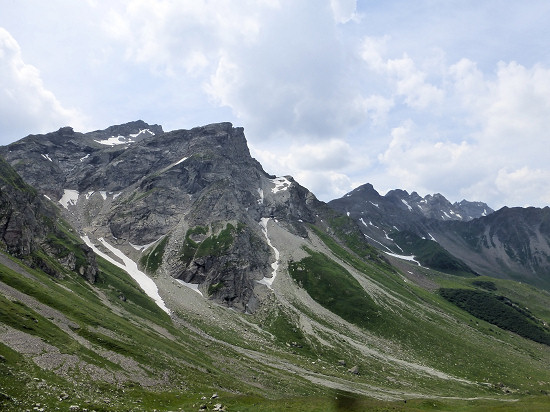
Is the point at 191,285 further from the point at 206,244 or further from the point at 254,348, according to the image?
the point at 254,348

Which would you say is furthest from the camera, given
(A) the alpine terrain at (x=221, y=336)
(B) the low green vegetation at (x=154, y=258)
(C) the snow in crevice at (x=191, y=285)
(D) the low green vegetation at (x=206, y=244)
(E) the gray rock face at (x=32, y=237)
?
(D) the low green vegetation at (x=206, y=244)

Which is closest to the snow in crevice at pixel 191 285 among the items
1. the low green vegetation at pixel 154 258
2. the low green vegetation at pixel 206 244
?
the low green vegetation at pixel 206 244

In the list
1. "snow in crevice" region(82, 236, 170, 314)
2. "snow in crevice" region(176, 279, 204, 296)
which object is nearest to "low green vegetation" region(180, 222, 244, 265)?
"snow in crevice" region(176, 279, 204, 296)

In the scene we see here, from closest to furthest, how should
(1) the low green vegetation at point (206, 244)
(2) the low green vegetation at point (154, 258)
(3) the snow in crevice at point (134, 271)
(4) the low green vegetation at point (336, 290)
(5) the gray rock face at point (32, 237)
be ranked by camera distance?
1. (5) the gray rock face at point (32, 237)
2. (3) the snow in crevice at point (134, 271)
3. (4) the low green vegetation at point (336, 290)
4. (2) the low green vegetation at point (154, 258)
5. (1) the low green vegetation at point (206, 244)

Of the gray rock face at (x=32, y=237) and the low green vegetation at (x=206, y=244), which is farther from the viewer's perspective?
the low green vegetation at (x=206, y=244)

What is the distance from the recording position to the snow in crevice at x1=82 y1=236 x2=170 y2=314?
5374 inches

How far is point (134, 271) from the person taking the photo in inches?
6570

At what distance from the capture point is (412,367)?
11062 cm

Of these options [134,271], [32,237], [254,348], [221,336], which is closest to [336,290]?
[254,348]

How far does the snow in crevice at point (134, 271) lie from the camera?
136 metres

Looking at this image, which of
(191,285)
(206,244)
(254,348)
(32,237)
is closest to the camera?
(254,348)

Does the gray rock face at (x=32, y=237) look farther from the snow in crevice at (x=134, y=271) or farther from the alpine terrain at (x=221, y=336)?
the snow in crevice at (x=134, y=271)

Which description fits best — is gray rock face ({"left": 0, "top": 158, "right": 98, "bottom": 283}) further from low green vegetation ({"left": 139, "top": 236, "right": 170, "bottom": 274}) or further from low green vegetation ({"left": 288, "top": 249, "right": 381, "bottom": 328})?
low green vegetation ({"left": 288, "top": 249, "right": 381, "bottom": 328})

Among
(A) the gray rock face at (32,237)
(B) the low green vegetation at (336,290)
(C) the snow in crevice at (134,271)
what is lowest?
(C) the snow in crevice at (134,271)
